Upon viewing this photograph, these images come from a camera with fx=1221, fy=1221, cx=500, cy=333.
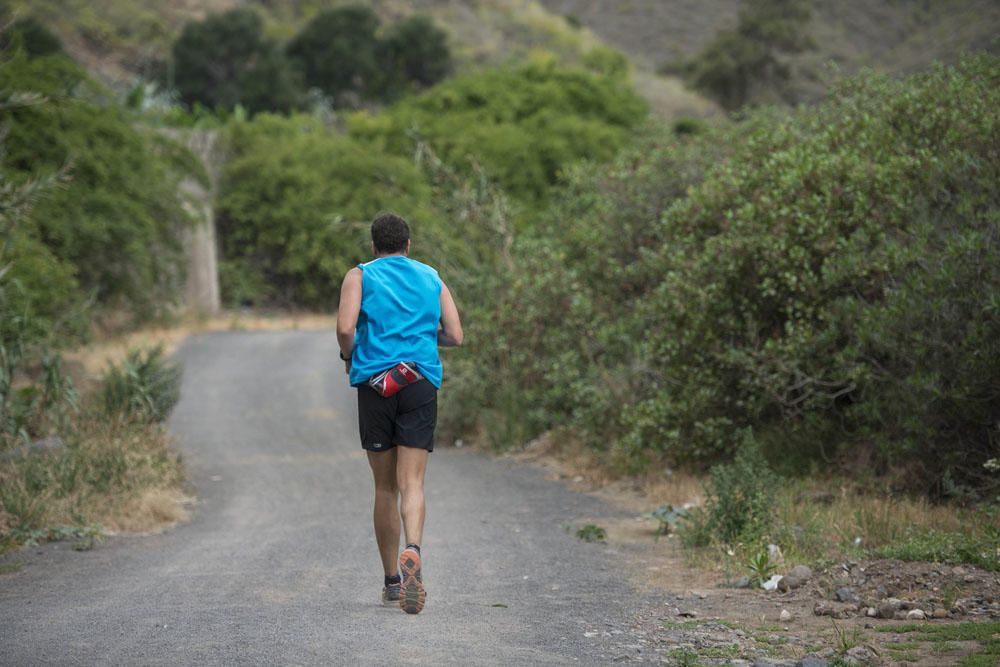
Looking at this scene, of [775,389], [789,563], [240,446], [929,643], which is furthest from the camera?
[240,446]

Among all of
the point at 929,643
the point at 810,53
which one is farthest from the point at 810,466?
the point at 810,53

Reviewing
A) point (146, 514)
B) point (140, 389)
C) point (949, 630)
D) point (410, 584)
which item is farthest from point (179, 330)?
point (949, 630)

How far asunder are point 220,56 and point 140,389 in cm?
3575

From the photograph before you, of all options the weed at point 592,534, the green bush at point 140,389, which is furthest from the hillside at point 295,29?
the weed at point 592,534

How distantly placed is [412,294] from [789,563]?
2985 mm

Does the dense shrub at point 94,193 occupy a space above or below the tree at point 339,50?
below

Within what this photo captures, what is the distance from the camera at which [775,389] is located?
34.4 ft

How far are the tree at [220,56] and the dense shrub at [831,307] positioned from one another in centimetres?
3415

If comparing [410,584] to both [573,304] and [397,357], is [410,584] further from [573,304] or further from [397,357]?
[573,304]

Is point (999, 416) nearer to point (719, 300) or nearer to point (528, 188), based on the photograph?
point (719, 300)

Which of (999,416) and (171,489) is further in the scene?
(171,489)

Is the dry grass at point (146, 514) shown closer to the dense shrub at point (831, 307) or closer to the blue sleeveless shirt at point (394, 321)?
the dense shrub at point (831, 307)

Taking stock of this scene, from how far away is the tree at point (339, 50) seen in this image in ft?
155

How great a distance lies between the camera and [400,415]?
632 centimetres
